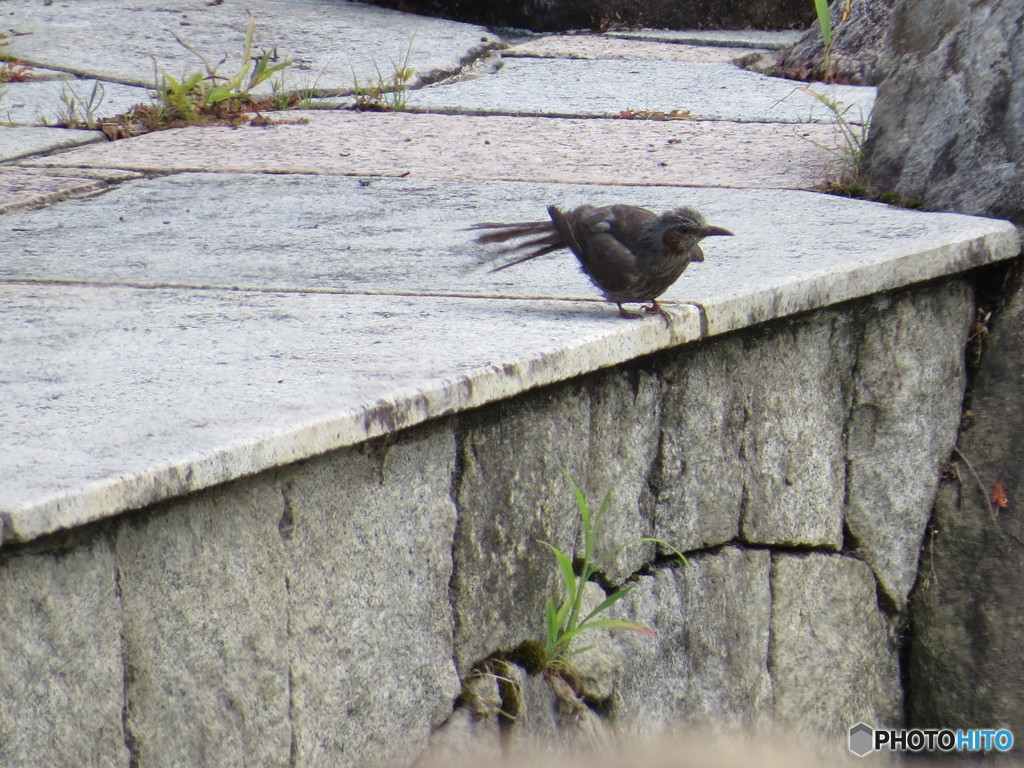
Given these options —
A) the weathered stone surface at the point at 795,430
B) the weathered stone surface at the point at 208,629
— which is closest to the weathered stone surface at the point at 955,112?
Answer: the weathered stone surface at the point at 795,430

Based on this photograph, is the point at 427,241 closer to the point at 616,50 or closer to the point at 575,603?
the point at 575,603

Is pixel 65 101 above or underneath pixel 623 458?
above

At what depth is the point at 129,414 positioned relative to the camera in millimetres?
1437

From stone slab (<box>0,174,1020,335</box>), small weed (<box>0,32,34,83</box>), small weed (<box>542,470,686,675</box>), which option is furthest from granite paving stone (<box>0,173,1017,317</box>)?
small weed (<box>0,32,34,83</box>)

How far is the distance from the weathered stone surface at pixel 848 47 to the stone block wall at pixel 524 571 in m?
1.93

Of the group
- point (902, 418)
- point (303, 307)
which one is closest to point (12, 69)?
point (303, 307)

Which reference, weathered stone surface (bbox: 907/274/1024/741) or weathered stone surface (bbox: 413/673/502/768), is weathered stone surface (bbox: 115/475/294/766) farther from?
weathered stone surface (bbox: 907/274/1024/741)

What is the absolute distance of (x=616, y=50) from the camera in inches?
191

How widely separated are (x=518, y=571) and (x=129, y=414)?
0.61 meters

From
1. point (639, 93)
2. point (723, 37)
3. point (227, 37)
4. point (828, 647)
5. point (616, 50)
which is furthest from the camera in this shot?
point (723, 37)

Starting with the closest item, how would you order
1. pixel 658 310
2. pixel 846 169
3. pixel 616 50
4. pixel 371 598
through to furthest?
pixel 371 598, pixel 658 310, pixel 846 169, pixel 616 50

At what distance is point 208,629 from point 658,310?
853mm

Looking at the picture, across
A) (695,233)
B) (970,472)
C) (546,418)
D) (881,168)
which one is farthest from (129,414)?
(881,168)

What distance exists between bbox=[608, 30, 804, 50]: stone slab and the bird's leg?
3309 millimetres
